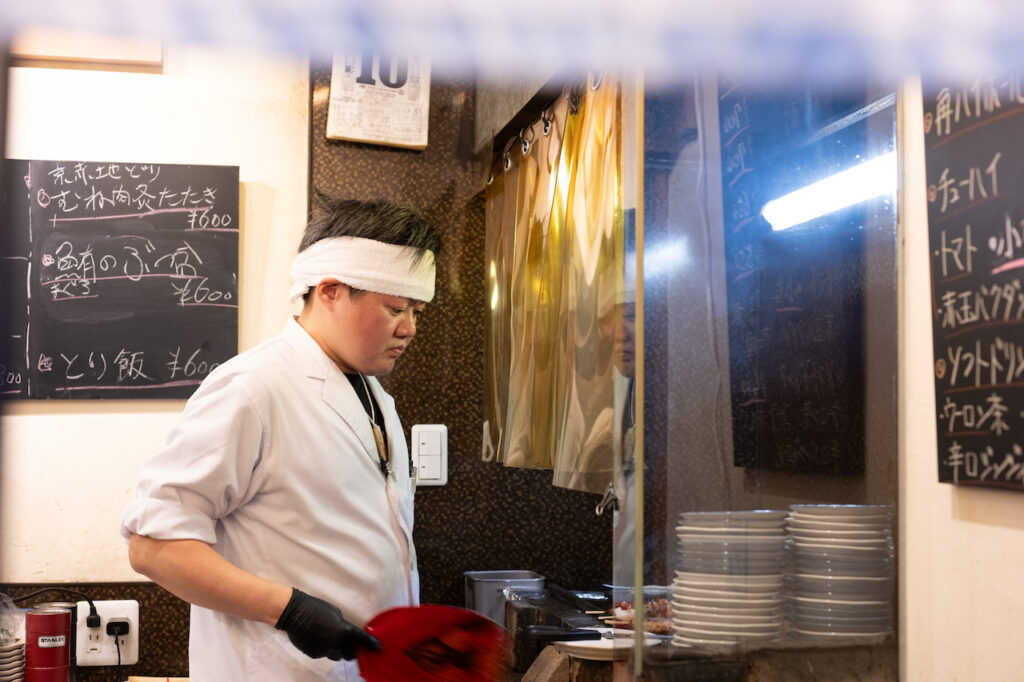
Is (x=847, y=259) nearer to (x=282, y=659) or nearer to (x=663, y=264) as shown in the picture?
(x=663, y=264)

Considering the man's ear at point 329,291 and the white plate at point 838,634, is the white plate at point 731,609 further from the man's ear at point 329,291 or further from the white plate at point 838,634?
the man's ear at point 329,291

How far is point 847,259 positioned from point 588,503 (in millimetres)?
1490

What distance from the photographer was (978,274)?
1.13 meters

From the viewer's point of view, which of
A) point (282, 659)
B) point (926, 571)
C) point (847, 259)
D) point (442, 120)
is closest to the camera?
point (926, 571)

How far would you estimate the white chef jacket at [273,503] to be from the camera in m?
1.45

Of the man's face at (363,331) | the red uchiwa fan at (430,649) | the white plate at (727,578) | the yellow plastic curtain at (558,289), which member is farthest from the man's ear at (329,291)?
the white plate at (727,578)

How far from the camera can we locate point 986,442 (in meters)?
1.12

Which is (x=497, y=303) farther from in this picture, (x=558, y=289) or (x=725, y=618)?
(x=725, y=618)

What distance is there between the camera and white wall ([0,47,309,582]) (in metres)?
2.48

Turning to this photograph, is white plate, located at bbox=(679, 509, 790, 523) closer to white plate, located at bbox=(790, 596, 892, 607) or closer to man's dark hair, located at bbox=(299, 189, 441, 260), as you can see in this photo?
white plate, located at bbox=(790, 596, 892, 607)

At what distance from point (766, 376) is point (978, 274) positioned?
0.35 metres

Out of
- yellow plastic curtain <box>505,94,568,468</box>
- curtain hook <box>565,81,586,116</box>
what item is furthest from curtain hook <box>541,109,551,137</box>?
curtain hook <box>565,81,586,116</box>

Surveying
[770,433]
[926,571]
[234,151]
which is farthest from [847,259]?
[234,151]

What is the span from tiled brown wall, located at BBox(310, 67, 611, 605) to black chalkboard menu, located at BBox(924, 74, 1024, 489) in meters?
1.61
